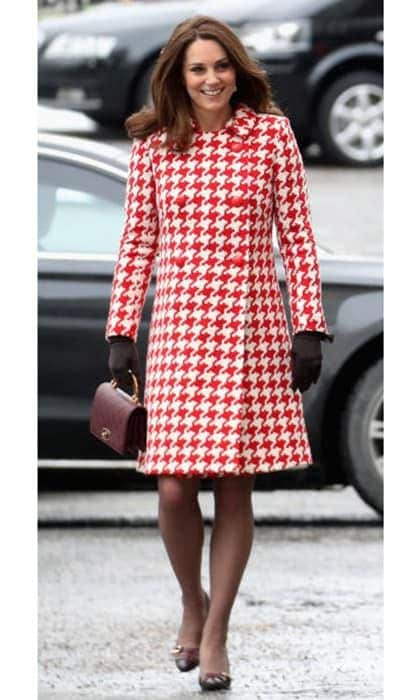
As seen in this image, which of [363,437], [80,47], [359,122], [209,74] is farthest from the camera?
[80,47]

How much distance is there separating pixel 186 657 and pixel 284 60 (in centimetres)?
1215

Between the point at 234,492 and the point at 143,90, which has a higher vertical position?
the point at 143,90

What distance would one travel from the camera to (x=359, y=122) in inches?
698

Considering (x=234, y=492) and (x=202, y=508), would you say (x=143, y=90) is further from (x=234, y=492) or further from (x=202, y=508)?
(x=234, y=492)

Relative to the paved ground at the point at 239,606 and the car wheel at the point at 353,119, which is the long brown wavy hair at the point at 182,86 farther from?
the car wheel at the point at 353,119

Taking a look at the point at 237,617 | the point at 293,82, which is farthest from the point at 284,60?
the point at 237,617

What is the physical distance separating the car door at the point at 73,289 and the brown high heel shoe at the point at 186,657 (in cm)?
244

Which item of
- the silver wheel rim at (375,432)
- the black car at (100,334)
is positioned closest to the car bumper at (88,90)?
the black car at (100,334)

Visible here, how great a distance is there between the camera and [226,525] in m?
5.78

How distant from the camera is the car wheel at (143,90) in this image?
17.8 meters

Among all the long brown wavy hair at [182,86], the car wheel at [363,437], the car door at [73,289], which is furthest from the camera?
the car wheel at [363,437]

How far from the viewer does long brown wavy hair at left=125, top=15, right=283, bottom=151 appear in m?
5.55
